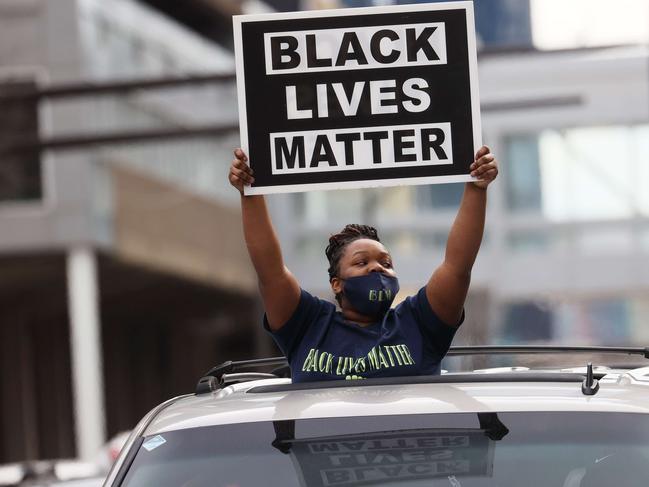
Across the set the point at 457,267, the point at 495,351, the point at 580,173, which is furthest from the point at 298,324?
the point at 580,173

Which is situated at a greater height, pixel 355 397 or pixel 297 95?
pixel 297 95

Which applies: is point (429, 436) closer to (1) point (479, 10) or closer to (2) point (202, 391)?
(2) point (202, 391)

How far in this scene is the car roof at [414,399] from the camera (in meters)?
4.31

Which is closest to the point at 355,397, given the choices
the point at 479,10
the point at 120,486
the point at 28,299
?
the point at 120,486

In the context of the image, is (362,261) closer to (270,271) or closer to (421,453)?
(270,271)

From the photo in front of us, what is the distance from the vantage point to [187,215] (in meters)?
37.3

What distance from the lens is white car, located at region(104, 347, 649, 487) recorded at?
4.18 m

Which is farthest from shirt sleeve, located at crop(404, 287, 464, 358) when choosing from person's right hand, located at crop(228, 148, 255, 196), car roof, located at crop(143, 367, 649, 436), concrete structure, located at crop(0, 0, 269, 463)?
concrete structure, located at crop(0, 0, 269, 463)

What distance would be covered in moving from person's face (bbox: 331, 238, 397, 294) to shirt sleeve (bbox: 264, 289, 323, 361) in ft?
0.29

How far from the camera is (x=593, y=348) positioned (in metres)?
5.73

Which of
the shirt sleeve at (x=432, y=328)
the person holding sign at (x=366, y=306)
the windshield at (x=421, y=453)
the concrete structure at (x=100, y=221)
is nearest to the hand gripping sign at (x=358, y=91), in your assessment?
the person holding sign at (x=366, y=306)

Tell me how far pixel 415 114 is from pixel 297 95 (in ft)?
1.21

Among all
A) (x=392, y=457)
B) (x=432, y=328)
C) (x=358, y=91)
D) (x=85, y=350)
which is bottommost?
(x=85, y=350)

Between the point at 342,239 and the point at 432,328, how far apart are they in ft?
1.57
